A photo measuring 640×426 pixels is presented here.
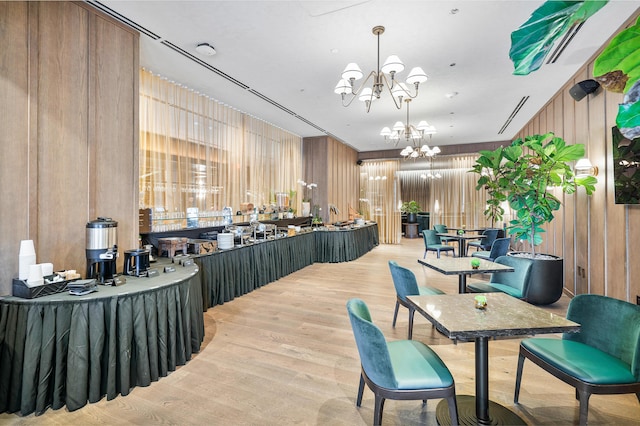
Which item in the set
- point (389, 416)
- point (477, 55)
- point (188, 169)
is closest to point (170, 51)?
point (188, 169)

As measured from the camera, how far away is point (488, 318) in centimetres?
186

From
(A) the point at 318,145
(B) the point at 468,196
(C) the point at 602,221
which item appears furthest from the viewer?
(B) the point at 468,196

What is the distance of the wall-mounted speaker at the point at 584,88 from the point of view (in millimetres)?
4163

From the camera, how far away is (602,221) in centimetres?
406

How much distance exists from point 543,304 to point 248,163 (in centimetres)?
605

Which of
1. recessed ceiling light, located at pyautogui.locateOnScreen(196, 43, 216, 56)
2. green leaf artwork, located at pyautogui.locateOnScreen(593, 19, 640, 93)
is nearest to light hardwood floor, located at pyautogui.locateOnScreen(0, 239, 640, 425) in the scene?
green leaf artwork, located at pyautogui.locateOnScreen(593, 19, 640, 93)

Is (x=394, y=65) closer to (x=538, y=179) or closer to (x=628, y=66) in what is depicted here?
(x=628, y=66)

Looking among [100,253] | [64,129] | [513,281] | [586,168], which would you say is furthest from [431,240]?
[64,129]

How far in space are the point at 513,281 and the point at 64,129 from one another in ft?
16.5

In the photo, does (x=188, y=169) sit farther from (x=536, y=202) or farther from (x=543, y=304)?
(x=543, y=304)

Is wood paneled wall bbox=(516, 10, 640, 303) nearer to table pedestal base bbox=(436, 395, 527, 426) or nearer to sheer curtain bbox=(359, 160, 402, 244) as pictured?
table pedestal base bbox=(436, 395, 527, 426)

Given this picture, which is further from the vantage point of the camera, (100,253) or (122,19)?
(122,19)

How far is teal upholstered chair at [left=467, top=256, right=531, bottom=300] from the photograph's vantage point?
3.40m

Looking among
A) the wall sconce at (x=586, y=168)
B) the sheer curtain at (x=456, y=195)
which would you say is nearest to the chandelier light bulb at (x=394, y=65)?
the wall sconce at (x=586, y=168)
